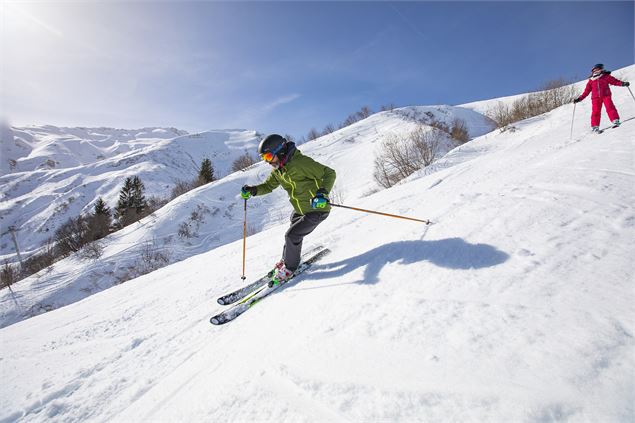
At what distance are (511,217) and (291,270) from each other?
10.3 feet

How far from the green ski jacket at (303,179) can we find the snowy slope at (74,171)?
207 ft

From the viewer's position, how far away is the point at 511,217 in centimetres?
348

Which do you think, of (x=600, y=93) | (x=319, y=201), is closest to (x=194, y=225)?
(x=319, y=201)

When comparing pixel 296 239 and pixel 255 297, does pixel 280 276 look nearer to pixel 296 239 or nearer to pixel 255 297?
pixel 255 297

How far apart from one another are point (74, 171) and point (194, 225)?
306 ft

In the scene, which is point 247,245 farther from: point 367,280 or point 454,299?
point 454,299

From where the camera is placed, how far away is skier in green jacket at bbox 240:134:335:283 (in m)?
4.23

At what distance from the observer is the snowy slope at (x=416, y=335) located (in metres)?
1.56

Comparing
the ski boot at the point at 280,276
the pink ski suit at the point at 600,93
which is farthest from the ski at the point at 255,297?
the pink ski suit at the point at 600,93

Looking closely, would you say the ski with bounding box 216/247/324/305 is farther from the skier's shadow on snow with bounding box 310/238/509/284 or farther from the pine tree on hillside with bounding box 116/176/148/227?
the pine tree on hillside with bounding box 116/176/148/227

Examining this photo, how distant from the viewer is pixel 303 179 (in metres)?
4.31

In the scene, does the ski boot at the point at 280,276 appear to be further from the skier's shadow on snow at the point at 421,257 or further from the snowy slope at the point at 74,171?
the snowy slope at the point at 74,171

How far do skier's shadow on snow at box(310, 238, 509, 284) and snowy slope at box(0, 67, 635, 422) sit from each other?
0.03 metres

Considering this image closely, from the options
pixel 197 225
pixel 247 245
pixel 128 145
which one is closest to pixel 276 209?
pixel 197 225
